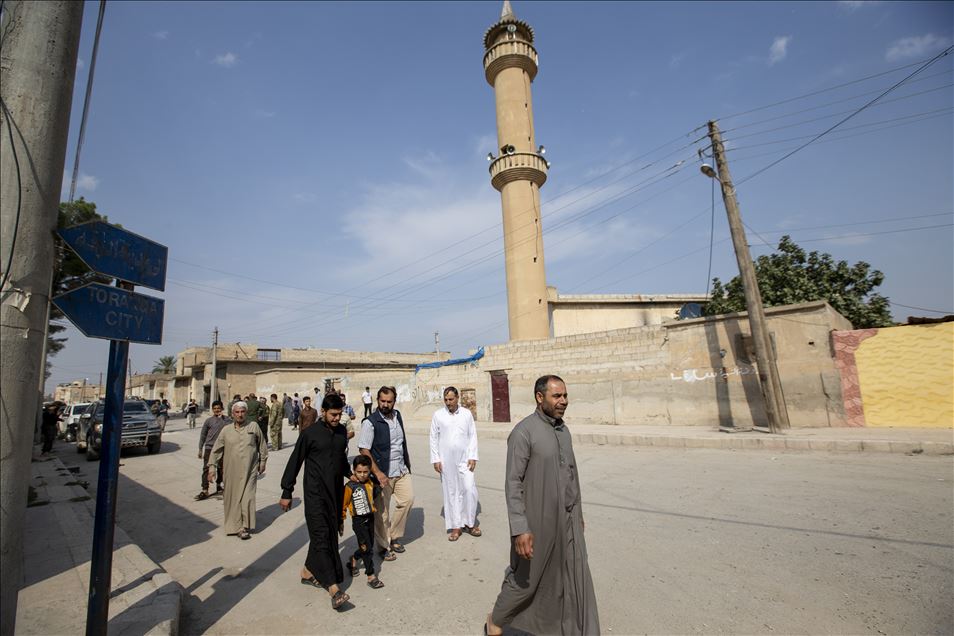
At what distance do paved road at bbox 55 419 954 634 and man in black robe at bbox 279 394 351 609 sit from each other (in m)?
0.31

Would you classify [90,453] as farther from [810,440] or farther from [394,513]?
[810,440]

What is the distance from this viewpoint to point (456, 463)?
5.56 metres

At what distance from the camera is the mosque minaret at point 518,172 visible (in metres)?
24.1

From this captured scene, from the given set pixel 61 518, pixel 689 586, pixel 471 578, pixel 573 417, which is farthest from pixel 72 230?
pixel 573 417

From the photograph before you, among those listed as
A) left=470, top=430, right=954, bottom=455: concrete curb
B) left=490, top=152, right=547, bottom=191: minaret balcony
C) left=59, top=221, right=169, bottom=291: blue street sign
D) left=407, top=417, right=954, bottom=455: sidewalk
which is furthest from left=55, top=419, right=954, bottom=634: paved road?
left=490, top=152, right=547, bottom=191: minaret balcony

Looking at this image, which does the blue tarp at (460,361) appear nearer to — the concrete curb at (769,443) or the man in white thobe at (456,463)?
the concrete curb at (769,443)

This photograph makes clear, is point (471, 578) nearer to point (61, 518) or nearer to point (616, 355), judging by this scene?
point (61, 518)

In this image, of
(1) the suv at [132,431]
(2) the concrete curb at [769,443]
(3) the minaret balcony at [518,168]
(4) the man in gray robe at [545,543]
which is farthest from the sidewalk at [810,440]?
(3) the minaret balcony at [518,168]

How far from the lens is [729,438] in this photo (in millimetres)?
10812

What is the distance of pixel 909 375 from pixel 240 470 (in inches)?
597

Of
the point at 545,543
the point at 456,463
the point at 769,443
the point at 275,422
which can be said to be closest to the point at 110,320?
the point at 545,543

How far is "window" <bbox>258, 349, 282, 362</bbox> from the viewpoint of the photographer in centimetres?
3794

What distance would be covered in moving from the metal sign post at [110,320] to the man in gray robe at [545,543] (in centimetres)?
252

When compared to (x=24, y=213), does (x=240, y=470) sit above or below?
below
